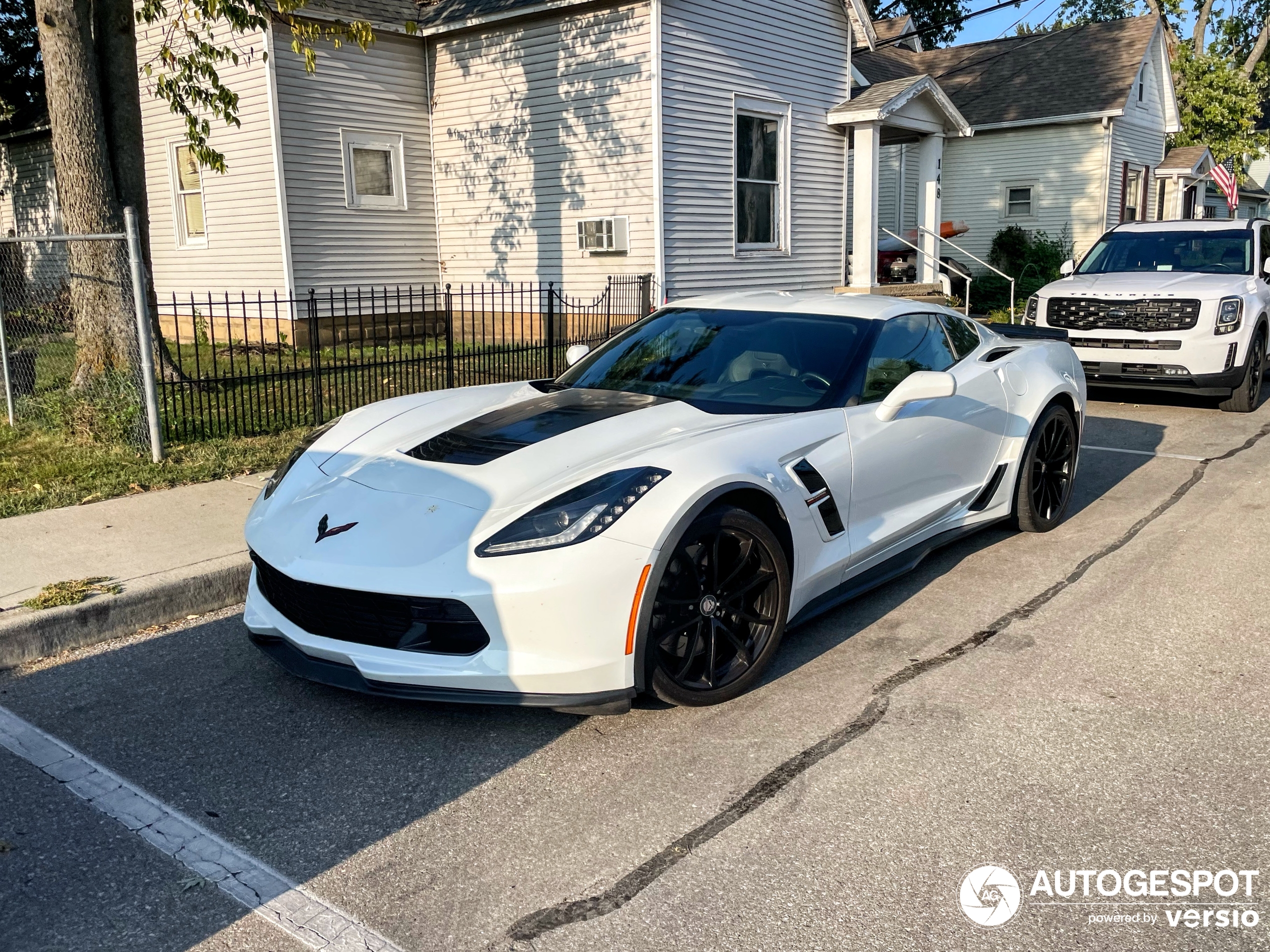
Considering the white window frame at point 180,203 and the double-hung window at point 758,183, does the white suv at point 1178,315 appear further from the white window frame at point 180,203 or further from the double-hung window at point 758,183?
the white window frame at point 180,203

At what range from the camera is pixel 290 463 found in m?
4.68

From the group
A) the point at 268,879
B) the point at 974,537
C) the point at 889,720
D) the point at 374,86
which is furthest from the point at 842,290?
the point at 268,879

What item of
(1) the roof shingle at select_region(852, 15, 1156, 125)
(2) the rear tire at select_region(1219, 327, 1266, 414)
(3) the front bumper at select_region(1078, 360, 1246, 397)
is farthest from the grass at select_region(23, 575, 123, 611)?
(1) the roof shingle at select_region(852, 15, 1156, 125)

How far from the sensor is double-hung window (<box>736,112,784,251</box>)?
51.1 feet

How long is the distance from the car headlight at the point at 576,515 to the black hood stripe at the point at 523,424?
528mm

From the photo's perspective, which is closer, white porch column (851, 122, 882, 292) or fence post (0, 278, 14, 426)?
fence post (0, 278, 14, 426)

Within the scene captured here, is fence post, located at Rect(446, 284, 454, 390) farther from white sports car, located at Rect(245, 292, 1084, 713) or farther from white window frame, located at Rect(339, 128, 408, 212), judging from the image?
white window frame, located at Rect(339, 128, 408, 212)

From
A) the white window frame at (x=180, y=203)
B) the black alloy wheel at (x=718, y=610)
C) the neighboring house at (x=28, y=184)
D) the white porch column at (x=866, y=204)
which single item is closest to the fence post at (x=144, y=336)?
the black alloy wheel at (x=718, y=610)

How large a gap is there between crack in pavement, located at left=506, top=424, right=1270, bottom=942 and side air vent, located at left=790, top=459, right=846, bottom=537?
2.11ft

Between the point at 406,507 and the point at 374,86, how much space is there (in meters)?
13.0

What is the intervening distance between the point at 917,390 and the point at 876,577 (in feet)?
2.79

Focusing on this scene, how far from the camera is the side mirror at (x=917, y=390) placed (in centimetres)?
459

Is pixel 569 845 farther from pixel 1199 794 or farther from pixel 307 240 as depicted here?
pixel 307 240

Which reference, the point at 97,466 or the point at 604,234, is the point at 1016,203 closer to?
the point at 604,234
